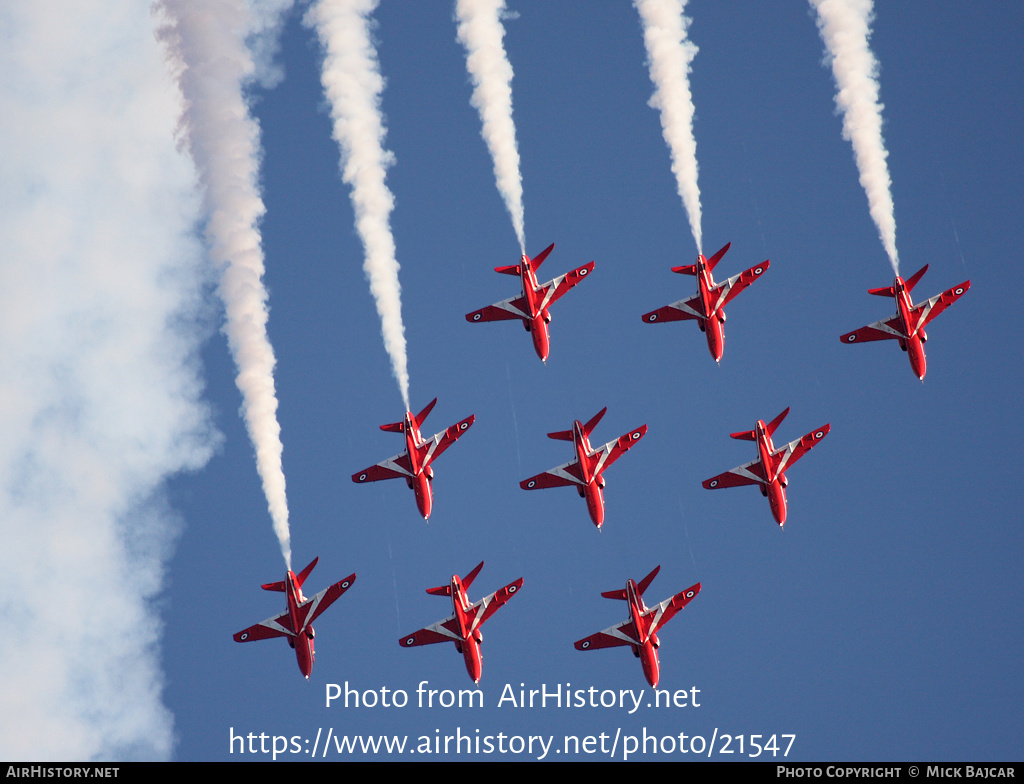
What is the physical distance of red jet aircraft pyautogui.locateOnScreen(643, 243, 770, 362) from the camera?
44875 millimetres

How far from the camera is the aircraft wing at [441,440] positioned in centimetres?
4553

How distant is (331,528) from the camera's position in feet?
239

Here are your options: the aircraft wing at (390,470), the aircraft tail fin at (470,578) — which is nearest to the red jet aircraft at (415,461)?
the aircraft wing at (390,470)

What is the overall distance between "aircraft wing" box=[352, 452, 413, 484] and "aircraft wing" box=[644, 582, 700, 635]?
10020mm

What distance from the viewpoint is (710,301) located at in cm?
4550

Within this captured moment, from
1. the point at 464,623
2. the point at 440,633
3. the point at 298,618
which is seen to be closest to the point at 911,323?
the point at 464,623

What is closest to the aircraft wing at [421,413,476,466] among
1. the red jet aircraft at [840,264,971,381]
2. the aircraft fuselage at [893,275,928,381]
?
the red jet aircraft at [840,264,971,381]

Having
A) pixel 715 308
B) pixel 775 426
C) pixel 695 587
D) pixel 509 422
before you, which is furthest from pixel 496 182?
pixel 509 422

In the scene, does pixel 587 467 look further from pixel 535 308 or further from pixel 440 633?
pixel 440 633

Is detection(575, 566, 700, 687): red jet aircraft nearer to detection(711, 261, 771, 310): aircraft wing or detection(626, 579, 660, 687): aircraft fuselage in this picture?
detection(626, 579, 660, 687): aircraft fuselage

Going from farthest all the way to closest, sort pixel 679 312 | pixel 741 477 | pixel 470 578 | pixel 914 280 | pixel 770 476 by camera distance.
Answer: pixel 679 312
pixel 741 477
pixel 470 578
pixel 770 476
pixel 914 280

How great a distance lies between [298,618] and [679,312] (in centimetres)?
1729

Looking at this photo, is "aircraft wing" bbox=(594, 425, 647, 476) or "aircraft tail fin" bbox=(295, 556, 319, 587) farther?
"aircraft wing" bbox=(594, 425, 647, 476)
